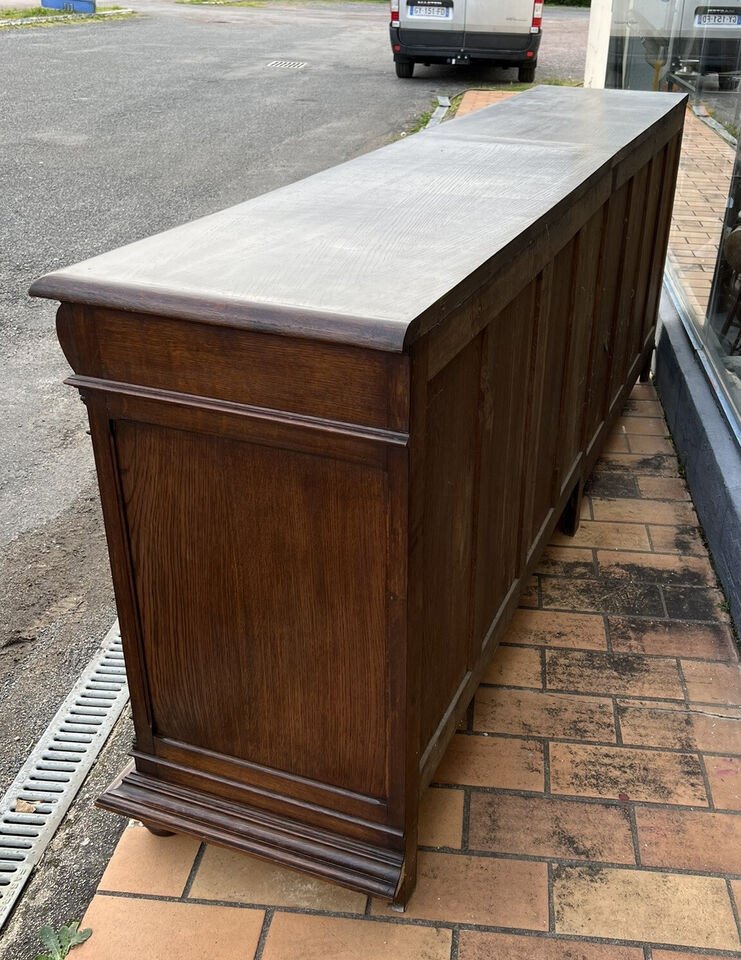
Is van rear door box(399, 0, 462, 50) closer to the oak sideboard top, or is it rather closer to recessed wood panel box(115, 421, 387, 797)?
the oak sideboard top

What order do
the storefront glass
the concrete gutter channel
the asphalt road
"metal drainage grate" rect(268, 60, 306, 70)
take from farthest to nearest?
"metal drainage grate" rect(268, 60, 306, 70) < the storefront glass < the asphalt road < the concrete gutter channel

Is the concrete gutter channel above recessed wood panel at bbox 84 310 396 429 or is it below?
below

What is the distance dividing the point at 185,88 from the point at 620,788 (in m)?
12.5

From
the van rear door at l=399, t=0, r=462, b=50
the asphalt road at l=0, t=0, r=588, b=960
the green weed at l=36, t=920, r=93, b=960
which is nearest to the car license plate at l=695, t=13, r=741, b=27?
the asphalt road at l=0, t=0, r=588, b=960

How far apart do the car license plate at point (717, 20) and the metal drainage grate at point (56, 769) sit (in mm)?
3407

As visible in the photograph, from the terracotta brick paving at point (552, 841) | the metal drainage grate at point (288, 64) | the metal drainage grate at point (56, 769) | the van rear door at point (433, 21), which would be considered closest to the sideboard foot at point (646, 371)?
the terracotta brick paving at point (552, 841)

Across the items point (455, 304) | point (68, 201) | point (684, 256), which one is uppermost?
point (455, 304)

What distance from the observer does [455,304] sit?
60.7 inches

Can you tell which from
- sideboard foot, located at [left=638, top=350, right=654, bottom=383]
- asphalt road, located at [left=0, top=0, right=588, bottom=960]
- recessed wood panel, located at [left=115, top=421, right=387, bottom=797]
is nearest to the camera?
recessed wood panel, located at [left=115, top=421, right=387, bottom=797]

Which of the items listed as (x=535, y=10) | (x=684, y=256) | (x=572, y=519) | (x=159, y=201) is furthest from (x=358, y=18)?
(x=572, y=519)

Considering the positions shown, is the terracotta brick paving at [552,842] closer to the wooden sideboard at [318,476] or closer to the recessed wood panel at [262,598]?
the wooden sideboard at [318,476]

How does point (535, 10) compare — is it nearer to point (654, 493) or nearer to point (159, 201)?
point (159, 201)

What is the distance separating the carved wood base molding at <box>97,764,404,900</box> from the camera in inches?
72.0

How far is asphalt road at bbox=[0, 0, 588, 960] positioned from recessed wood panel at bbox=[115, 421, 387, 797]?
1.87 feet
